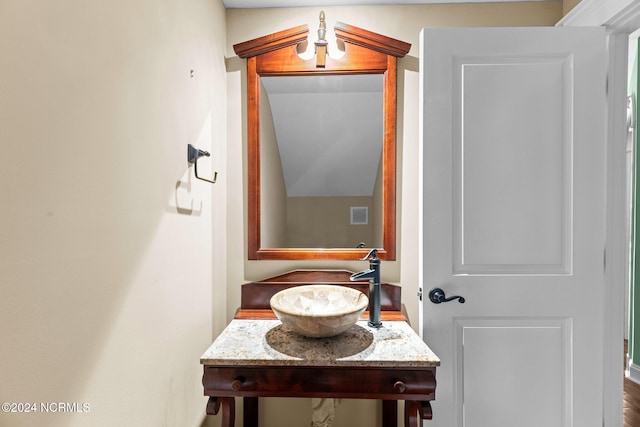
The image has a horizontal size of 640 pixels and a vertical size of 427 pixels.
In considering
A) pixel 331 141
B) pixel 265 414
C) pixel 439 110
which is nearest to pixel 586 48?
pixel 439 110

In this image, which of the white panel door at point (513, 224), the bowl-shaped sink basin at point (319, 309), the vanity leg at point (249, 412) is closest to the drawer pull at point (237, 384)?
the bowl-shaped sink basin at point (319, 309)

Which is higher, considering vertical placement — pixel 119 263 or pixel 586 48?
pixel 586 48

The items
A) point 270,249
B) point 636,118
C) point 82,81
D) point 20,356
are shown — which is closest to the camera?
point 20,356

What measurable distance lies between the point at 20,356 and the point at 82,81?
2.00 feet

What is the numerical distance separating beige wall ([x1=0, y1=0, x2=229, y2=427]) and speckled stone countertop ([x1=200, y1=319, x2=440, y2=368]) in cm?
21

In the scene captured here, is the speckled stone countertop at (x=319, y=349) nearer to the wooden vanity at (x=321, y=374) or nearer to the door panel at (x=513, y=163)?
the wooden vanity at (x=321, y=374)

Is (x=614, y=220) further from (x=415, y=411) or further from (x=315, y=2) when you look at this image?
(x=315, y=2)

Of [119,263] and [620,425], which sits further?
[620,425]

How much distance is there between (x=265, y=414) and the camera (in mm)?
1812

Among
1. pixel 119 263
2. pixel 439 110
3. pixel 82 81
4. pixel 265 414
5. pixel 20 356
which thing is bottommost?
pixel 265 414

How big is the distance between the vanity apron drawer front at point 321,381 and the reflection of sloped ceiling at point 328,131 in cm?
91

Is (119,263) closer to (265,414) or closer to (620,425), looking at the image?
(265,414)

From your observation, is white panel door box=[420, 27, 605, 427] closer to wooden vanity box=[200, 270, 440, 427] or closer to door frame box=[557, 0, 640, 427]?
door frame box=[557, 0, 640, 427]

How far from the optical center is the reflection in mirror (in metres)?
1.76
